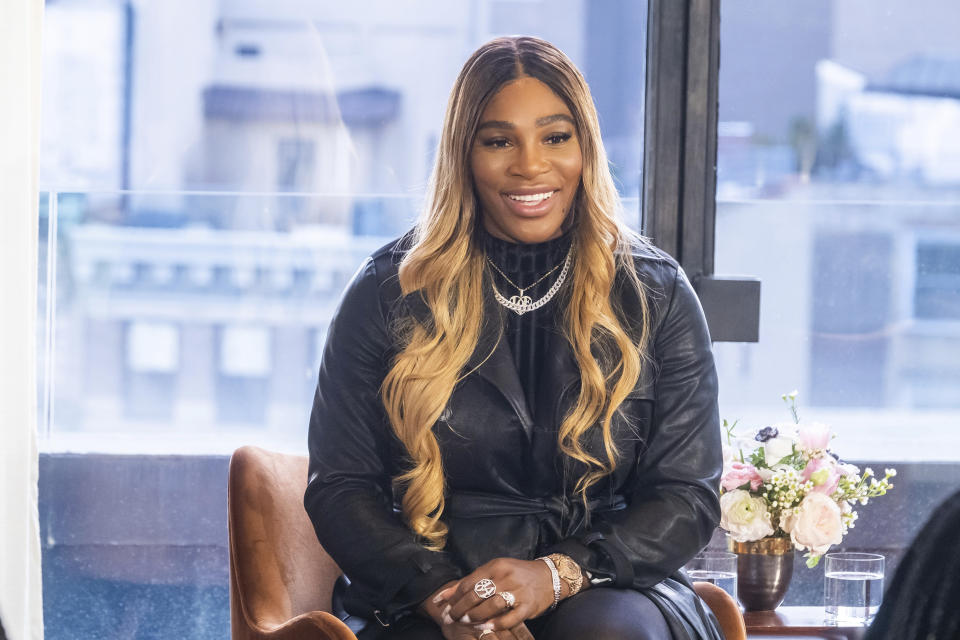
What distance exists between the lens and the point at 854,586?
8.39 ft

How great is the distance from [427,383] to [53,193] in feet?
4.97

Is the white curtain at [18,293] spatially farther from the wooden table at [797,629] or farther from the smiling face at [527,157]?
the wooden table at [797,629]

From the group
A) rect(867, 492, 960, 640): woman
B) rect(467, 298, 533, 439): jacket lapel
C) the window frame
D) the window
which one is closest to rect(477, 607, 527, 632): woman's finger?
rect(467, 298, 533, 439): jacket lapel

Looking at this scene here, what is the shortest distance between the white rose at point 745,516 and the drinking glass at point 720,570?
6cm

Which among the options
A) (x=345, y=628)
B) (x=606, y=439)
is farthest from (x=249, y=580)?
(x=606, y=439)

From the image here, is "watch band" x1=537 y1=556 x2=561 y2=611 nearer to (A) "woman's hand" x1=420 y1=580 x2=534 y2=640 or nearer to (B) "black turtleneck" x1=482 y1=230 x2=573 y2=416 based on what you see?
(A) "woman's hand" x1=420 y1=580 x2=534 y2=640

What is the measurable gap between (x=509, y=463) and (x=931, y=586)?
1.45m

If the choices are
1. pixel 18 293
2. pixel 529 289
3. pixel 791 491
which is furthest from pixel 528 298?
pixel 18 293

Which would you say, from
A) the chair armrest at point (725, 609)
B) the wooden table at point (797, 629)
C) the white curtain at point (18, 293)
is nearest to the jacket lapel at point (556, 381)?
the chair armrest at point (725, 609)

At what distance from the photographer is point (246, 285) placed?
127 inches

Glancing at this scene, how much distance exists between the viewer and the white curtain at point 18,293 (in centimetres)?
279

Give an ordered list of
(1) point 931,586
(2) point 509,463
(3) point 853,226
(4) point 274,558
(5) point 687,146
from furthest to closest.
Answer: (3) point 853,226, (5) point 687,146, (4) point 274,558, (2) point 509,463, (1) point 931,586

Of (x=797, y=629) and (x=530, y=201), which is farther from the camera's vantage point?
(x=797, y=629)

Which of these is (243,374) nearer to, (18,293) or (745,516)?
(18,293)
